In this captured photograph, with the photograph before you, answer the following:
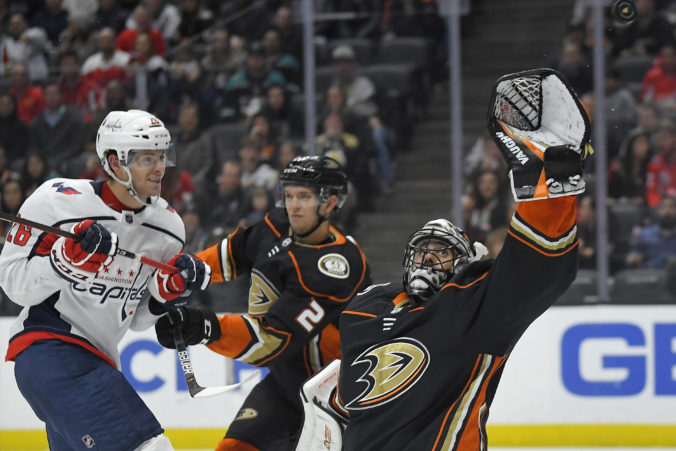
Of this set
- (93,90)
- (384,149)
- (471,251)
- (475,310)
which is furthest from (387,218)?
(475,310)

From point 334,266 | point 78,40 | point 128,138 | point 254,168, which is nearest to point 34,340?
point 128,138

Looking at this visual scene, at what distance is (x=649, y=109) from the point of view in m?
5.14

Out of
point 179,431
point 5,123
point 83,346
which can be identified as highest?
point 5,123

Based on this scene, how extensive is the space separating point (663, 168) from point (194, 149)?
241 cm

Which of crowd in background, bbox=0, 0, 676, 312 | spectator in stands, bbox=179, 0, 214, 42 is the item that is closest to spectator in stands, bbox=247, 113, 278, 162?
crowd in background, bbox=0, 0, 676, 312

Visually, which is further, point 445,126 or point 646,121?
point 445,126

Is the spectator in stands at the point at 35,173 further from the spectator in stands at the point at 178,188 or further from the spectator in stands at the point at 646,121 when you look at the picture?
the spectator in stands at the point at 646,121

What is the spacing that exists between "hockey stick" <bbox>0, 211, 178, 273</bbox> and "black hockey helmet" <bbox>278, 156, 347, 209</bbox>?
524 mm

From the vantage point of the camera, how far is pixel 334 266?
10.3 feet

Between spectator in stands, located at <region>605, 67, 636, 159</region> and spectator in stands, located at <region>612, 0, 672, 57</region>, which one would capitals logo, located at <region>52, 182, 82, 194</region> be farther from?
spectator in stands, located at <region>612, 0, 672, 57</region>

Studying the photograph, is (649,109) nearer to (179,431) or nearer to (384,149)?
(384,149)

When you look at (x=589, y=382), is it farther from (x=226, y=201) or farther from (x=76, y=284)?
(x=76, y=284)

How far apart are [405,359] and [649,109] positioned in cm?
336

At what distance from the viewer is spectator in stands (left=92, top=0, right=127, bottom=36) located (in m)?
6.48
